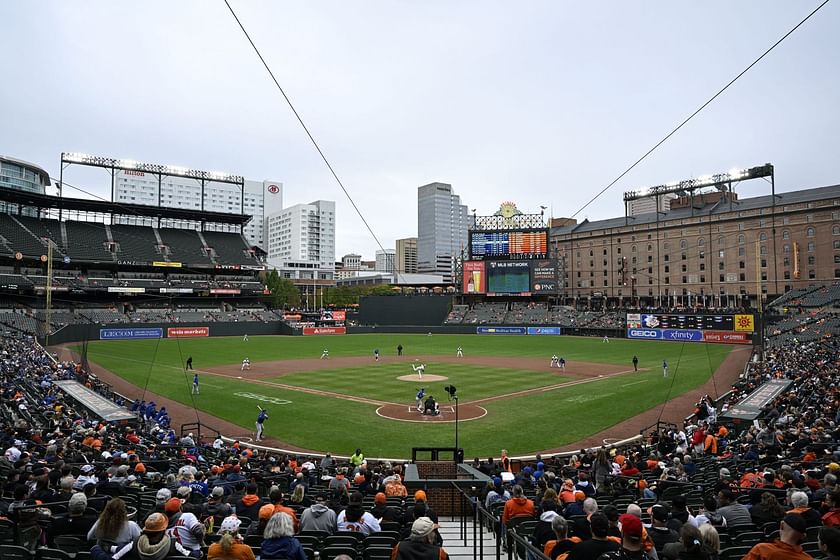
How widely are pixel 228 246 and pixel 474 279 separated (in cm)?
4662

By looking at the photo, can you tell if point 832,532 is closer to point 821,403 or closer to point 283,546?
point 283,546

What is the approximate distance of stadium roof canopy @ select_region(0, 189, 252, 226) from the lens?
73.4 meters

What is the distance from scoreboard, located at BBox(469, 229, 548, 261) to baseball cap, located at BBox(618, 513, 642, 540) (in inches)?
3273

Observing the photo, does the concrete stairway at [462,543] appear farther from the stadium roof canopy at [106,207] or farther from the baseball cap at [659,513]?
the stadium roof canopy at [106,207]

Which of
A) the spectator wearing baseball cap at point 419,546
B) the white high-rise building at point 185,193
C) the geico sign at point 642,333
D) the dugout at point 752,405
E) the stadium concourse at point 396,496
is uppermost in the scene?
the white high-rise building at point 185,193

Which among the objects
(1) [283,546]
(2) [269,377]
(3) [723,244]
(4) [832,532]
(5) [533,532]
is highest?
(3) [723,244]

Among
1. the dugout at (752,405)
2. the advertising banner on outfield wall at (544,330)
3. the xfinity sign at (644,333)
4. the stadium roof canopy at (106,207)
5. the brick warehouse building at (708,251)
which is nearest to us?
the dugout at (752,405)

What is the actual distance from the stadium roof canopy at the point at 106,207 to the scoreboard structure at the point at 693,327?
70.7 m

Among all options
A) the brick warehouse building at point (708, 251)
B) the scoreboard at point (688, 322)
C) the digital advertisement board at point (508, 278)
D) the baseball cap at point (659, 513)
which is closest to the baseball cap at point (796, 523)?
the baseball cap at point (659, 513)

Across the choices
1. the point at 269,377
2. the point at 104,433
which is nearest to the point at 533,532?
the point at 104,433

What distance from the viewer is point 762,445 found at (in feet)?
44.2

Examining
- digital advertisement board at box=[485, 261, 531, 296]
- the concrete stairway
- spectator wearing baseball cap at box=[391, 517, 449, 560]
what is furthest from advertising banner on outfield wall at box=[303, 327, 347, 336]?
spectator wearing baseball cap at box=[391, 517, 449, 560]

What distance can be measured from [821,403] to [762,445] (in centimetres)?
705

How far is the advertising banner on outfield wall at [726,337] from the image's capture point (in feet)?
192
